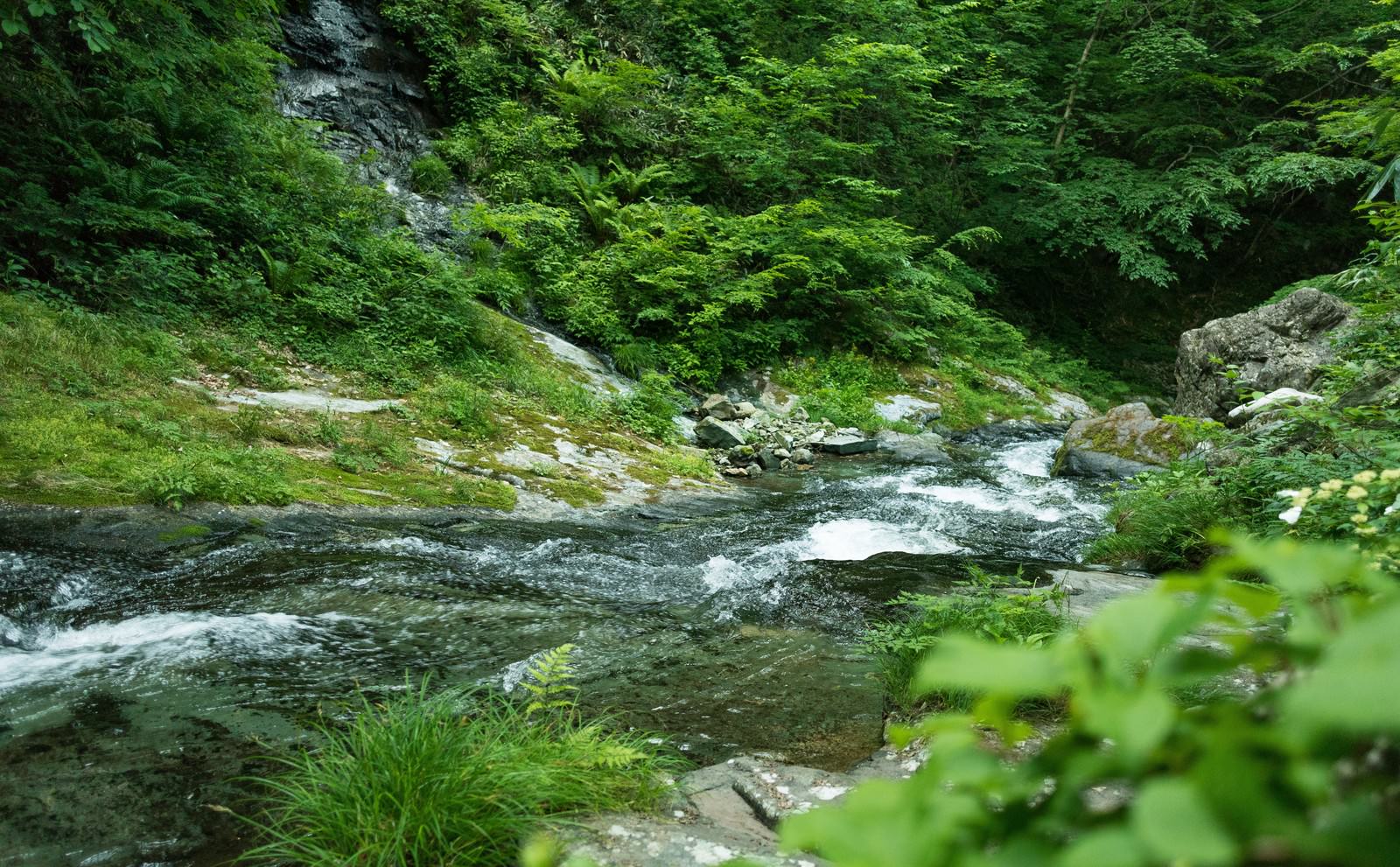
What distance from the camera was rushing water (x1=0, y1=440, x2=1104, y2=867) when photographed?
262 centimetres

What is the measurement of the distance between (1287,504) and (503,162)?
13.8 metres

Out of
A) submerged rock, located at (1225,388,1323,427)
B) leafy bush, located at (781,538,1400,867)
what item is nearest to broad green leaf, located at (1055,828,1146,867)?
leafy bush, located at (781,538,1400,867)

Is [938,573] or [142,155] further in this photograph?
[142,155]

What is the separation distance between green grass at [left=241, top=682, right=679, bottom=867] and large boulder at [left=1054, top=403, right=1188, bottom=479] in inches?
360

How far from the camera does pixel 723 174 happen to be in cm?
1625

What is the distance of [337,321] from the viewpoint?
354 inches

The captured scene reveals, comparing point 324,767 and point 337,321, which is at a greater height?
point 337,321

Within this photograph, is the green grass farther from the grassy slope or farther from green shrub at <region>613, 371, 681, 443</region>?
green shrub at <region>613, 371, 681, 443</region>

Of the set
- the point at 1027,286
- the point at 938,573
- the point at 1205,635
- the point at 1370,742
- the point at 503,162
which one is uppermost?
the point at 1027,286

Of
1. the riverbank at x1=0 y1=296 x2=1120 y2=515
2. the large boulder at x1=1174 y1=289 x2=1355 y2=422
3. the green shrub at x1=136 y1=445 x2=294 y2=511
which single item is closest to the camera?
the green shrub at x1=136 y1=445 x2=294 y2=511

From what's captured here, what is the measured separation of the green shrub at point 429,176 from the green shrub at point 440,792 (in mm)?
12939

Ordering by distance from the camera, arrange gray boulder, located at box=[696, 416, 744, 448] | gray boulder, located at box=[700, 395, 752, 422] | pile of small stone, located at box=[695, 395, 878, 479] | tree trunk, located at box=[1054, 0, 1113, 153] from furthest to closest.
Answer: tree trunk, located at box=[1054, 0, 1113, 153] → gray boulder, located at box=[700, 395, 752, 422] → gray boulder, located at box=[696, 416, 744, 448] → pile of small stone, located at box=[695, 395, 878, 479]

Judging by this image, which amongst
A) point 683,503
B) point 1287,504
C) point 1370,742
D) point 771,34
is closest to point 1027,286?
point 771,34

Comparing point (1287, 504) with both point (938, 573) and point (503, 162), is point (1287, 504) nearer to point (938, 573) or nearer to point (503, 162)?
point (938, 573)
